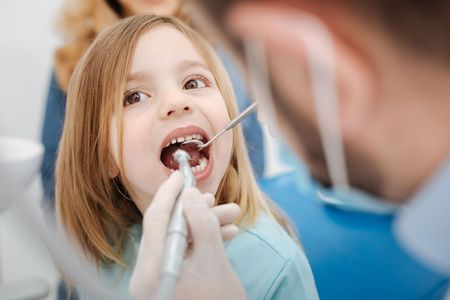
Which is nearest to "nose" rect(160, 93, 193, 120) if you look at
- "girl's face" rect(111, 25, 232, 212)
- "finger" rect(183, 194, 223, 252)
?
"girl's face" rect(111, 25, 232, 212)

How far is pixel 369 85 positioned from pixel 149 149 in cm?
26

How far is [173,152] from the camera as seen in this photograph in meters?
0.57

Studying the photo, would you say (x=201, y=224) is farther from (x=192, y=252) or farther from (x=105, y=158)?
(x=105, y=158)

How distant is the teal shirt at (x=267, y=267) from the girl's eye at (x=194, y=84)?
18cm

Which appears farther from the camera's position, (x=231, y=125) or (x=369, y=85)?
(x=231, y=125)

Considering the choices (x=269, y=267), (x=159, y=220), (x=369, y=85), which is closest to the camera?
(x=369, y=85)

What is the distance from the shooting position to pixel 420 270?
0.46 m

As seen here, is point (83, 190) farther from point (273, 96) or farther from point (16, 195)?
point (273, 96)

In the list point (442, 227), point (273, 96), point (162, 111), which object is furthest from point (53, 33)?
point (442, 227)

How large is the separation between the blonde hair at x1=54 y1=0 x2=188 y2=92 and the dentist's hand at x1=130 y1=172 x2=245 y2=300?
21 cm

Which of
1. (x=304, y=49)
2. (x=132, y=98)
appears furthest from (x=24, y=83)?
(x=304, y=49)

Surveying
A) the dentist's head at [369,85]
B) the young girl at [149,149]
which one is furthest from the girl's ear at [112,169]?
the dentist's head at [369,85]

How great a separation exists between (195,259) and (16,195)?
195 millimetres

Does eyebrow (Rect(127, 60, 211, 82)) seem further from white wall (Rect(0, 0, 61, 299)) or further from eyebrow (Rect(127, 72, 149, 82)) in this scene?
white wall (Rect(0, 0, 61, 299))
